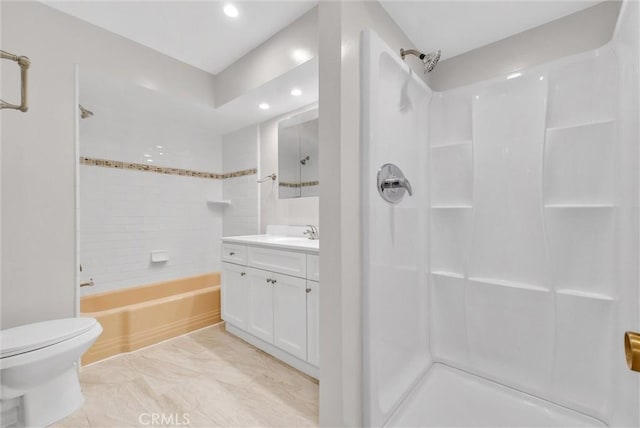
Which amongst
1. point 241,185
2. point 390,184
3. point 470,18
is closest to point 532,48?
point 470,18

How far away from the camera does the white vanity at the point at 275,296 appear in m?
1.67

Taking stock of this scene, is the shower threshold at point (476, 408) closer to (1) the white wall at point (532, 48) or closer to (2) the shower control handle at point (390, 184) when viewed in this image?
(2) the shower control handle at point (390, 184)

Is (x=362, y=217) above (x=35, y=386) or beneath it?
above

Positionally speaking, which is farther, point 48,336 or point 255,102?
point 255,102

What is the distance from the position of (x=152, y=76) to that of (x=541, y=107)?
2.64 metres

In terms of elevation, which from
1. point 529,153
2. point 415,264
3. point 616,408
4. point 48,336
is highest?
point 529,153

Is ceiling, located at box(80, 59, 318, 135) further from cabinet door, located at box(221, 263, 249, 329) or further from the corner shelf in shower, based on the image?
cabinet door, located at box(221, 263, 249, 329)

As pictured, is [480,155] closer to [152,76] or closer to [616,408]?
[616,408]

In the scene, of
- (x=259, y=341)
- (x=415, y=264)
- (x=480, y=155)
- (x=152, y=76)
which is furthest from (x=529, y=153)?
(x=152, y=76)

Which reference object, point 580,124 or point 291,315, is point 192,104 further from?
point 580,124

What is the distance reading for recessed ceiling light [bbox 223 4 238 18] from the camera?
163cm

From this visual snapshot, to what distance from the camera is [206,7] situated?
164cm


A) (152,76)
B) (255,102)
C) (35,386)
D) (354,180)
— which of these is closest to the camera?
(354,180)

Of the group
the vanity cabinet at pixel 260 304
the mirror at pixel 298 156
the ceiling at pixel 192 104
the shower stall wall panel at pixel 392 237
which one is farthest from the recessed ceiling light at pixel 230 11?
the vanity cabinet at pixel 260 304
